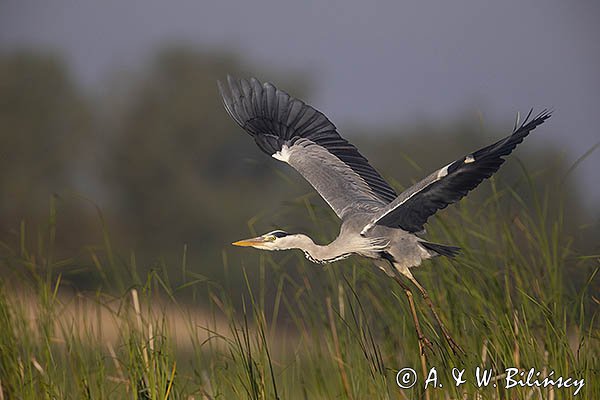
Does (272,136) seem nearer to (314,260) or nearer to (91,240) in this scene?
(314,260)

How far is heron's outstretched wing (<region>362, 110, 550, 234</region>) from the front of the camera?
7.86 ft

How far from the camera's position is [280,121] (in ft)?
11.5

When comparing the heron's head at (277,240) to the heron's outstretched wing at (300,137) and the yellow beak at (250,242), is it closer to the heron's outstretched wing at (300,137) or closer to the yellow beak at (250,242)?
the yellow beak at (250,242)

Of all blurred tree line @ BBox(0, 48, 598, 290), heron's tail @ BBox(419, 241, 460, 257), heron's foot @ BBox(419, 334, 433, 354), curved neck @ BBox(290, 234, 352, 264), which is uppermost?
blurred tree line @ BBox(0, 48, 598, 290)

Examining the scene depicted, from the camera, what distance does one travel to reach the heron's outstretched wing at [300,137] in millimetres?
3371

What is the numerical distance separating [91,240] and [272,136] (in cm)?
1174

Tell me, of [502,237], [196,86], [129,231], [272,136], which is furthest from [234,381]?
[196,86]

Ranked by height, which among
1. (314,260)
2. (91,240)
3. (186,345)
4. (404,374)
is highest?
(91,240)

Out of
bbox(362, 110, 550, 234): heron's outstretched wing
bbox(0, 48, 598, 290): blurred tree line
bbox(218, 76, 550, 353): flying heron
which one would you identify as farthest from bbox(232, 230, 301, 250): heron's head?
bbox(0, 48, 598, 290): blurred tree line

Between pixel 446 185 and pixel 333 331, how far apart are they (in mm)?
633

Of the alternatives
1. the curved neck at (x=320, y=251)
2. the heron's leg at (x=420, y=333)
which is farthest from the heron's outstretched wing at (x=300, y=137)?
the heron's leg at (x=420, y=333)

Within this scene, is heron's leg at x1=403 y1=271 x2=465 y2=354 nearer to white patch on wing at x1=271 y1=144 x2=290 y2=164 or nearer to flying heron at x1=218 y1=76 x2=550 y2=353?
flying heron at x1=218 y1=76 x2=550 y2=353

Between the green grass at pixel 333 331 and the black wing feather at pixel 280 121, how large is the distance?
551mm

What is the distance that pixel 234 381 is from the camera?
2445mm
